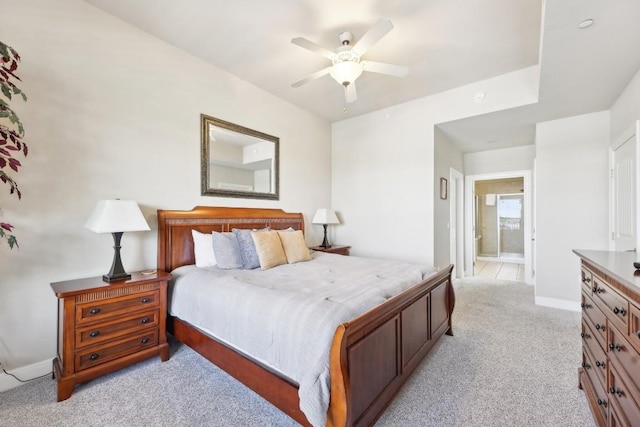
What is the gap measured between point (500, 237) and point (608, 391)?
26.4 ft

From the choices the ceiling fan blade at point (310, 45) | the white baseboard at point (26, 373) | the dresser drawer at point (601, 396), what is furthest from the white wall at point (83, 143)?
the dresser drawer at point (601, 396)

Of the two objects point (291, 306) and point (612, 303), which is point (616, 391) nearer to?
point (612, 303)

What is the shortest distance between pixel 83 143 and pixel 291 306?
2278mm

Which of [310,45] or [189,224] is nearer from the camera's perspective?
[310,45]

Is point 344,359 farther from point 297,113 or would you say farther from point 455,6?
point 297,113

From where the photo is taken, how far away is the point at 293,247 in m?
3.16

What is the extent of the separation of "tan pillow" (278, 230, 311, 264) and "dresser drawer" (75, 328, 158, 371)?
4.54 feet

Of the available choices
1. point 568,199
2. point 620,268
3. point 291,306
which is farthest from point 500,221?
point 291,306

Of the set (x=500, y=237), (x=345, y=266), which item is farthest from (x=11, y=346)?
(x=500, y=237)

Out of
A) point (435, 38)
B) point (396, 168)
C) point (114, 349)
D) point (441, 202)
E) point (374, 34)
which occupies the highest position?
point (435, 38)

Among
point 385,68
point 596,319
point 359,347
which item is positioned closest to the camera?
point 359,347

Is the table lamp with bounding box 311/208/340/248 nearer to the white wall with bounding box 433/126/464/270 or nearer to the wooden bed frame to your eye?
the white wall with bounding box 433/126/464/270

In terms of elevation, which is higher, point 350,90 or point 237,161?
point 350,90

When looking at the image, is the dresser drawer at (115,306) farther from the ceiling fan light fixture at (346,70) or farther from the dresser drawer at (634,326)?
the dresser drawer at (634,326)
